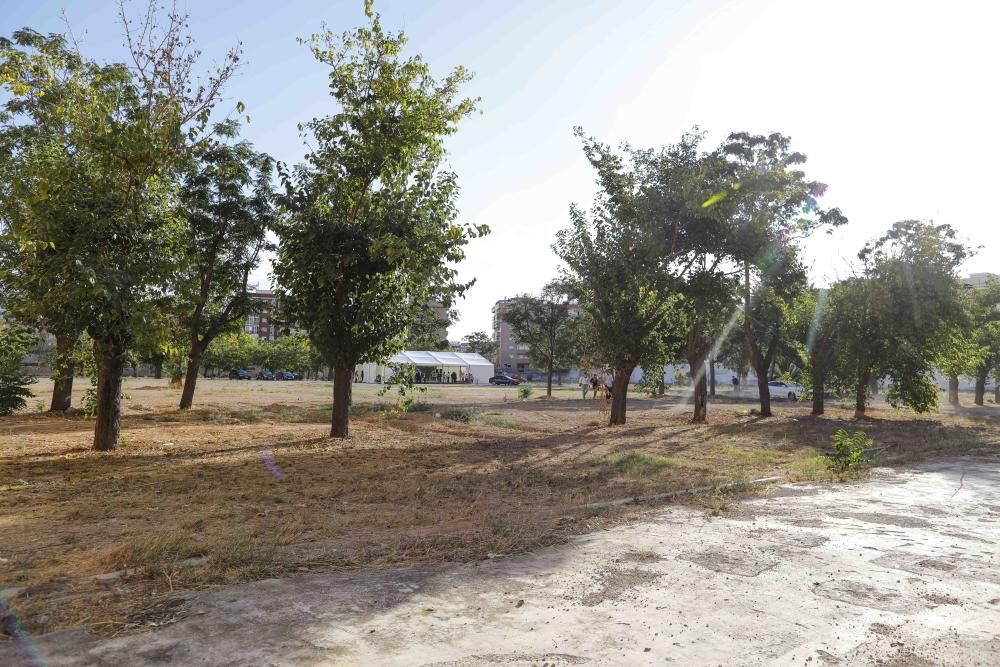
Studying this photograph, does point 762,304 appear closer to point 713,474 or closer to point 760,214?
point 760,214

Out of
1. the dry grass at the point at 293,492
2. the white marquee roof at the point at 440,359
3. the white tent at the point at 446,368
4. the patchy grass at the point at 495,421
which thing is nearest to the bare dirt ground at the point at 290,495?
the dry grass at the point at 293,492

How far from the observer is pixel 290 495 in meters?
8.41

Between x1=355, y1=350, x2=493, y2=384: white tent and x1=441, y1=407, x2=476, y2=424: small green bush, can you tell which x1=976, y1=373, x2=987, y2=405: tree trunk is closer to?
x1=441, y1=407, x2=476, y2=424: small green bush

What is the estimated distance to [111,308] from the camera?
9836 millimetres

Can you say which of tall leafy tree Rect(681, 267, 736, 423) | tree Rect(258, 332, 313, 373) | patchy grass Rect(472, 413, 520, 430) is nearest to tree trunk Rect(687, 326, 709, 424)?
tall leafy tree Rect(681, 267, 736, 423)

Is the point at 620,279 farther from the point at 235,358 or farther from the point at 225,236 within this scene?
the point at 235,358

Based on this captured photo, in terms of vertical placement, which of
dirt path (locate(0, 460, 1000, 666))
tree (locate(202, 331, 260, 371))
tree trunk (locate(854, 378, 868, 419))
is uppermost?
tree (locate(202, 331, 260, 371))

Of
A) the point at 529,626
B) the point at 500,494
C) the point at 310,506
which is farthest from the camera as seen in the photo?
the point at 500,494

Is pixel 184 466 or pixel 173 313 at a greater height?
pixel 173 313

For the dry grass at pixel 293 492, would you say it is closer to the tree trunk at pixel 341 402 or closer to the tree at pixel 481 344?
the tree trunk at pixel 341 402

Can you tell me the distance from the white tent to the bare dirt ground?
55329 millimetres

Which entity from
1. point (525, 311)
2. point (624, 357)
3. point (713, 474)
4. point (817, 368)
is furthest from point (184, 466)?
point (525, 311)

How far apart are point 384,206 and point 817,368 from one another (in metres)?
20.7

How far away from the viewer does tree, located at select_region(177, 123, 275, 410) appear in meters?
20.4
